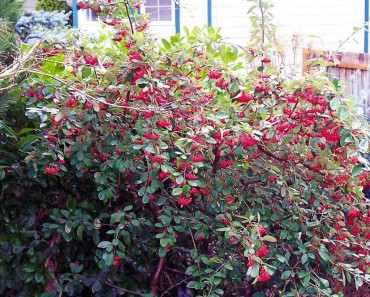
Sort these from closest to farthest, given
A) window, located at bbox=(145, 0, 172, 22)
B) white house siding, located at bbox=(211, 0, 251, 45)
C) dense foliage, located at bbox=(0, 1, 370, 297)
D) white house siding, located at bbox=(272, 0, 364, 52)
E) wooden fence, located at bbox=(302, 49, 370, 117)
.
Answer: dense foliage, located at bbox=(0, 1, 370, 297) → wooden fence, located at bbox=(302, 49, 370, 117) → white house siding, located at bbox=(211, 0, 251, 45) → white house siding, located at bbox=(272, 0, 364, 52) → window, located at bbox=(145, 0, 172, 22)

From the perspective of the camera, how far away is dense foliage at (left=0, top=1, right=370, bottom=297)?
2580mm

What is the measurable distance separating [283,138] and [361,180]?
17.8 inches

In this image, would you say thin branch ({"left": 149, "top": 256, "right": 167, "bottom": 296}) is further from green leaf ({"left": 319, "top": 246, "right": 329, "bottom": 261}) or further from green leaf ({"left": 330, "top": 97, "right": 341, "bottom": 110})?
green leaf ({"left": 330, "top": 97, "right": 341, "bottom": 110})

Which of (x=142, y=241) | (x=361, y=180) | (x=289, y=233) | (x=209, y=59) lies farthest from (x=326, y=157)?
(x=142, y=241)

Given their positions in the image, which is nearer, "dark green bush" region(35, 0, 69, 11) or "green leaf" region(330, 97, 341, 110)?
"green leaf" region(330, 97, 341, 110)

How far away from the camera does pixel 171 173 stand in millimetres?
2463

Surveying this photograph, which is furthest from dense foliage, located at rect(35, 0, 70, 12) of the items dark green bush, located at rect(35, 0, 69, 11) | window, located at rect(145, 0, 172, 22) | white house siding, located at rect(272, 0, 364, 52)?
white house siding, located at rect(272, 0, 364, 52)

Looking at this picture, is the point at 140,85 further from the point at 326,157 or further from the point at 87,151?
the point at 326,157

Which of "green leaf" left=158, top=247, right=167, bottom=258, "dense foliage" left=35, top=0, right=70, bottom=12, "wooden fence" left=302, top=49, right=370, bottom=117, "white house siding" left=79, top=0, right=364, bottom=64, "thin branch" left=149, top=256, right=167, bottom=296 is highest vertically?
"dense foliage" left=35, top=0, right=70, bottom=12

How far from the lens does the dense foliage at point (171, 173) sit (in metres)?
2.58

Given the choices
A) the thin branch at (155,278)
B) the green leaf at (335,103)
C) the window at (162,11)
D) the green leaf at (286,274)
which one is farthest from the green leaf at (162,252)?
the window at (162,11)

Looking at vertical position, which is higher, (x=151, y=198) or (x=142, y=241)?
(x=151, y=198)

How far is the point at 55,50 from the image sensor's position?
2.86 meters

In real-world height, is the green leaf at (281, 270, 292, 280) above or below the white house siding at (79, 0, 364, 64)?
below
